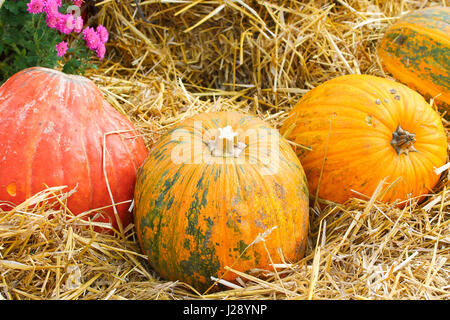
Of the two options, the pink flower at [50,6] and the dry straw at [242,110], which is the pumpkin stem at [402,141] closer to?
the dry straw at [242,110]

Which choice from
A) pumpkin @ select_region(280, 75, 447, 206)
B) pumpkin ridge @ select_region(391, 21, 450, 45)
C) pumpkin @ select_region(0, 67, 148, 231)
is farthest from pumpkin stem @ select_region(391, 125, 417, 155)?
pumpkin @ select_region(0, 67, 148, 231)

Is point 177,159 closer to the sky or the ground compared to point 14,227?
closer to the sky

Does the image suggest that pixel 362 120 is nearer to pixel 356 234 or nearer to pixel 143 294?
pixel 356 234

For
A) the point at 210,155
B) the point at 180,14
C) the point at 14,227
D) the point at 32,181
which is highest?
the point at 180,14

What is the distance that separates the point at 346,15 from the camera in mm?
3764

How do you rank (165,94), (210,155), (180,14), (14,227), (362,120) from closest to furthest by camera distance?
(14,227), (210,155), (362,120), (165,94), (180,14)

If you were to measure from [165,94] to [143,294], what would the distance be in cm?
185

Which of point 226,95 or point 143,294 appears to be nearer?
point 143,294

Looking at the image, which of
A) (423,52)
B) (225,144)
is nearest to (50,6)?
(225,144)

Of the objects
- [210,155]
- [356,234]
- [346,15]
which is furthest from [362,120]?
[346,15]

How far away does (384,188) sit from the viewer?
7.52ft

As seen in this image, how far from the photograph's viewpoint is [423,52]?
2957 millimetres

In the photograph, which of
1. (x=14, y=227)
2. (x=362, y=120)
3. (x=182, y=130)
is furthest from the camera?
(x=362, y=120)

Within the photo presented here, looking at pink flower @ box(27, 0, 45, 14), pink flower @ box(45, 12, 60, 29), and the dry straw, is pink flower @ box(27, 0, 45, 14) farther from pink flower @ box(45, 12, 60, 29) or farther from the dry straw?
the dry straw
